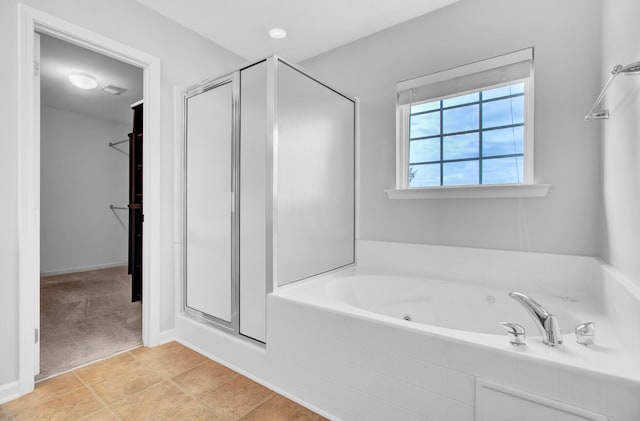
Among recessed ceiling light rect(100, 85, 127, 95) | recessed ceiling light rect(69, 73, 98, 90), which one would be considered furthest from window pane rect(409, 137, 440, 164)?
recessed ceiling light rect(100, 85, 127, 95)

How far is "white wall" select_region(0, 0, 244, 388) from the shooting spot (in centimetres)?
163

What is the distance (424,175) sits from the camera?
94.0 inches

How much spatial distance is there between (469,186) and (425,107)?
76cm

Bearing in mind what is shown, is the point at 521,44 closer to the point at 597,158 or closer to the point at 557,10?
the point at 557,10

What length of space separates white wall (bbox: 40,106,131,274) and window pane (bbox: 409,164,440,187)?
17.2 feet

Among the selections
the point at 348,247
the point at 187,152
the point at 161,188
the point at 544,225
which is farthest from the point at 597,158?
the point at 161,188

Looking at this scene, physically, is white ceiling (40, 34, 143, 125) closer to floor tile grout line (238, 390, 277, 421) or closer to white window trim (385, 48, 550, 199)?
white window trim (385, 48, 550, 199)

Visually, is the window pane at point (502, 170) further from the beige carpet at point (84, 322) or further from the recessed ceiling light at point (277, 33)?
the beige carpet at point (84, 322)

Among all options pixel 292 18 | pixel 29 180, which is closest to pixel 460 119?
pixel 292 18

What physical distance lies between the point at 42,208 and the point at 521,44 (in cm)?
627

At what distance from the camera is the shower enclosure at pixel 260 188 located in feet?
6.14

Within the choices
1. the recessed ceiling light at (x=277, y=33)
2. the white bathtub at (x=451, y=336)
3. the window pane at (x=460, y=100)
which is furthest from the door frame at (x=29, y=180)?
the window pane at (x=460, y=100)

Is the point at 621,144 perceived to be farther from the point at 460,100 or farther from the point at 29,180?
the point at 29,180

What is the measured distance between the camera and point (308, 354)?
1564 mm
